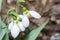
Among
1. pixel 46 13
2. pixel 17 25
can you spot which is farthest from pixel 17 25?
pixel 46 13

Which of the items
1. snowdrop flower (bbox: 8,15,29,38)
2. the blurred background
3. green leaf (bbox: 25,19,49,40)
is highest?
snowdrop flower (bbox: 8,15,29,38)

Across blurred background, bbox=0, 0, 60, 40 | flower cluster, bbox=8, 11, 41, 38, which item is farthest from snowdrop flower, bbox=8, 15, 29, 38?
blurred background, bbox=0, 0, 60, 40

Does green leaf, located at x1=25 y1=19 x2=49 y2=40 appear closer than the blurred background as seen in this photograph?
Yes

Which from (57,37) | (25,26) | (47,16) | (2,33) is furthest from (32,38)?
(47,16)

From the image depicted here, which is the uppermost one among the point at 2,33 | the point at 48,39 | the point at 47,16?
the point at 2,33

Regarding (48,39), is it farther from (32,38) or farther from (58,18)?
(32,38)

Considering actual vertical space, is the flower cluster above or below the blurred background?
above

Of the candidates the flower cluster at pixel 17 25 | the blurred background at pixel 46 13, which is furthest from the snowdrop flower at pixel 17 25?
the blurred background at pixel 46 13

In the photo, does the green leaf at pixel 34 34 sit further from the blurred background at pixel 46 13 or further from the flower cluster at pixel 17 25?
the blurred background at pixel 46 13

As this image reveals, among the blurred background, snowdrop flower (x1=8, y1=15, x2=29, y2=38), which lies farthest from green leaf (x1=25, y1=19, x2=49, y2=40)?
the blurred background

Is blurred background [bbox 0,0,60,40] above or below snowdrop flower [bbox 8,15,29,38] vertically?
below

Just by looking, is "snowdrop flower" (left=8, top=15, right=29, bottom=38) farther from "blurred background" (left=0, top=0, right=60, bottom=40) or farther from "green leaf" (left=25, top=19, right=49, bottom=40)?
"blurred background" (left=0, top=0, right=60, bottom=40)
